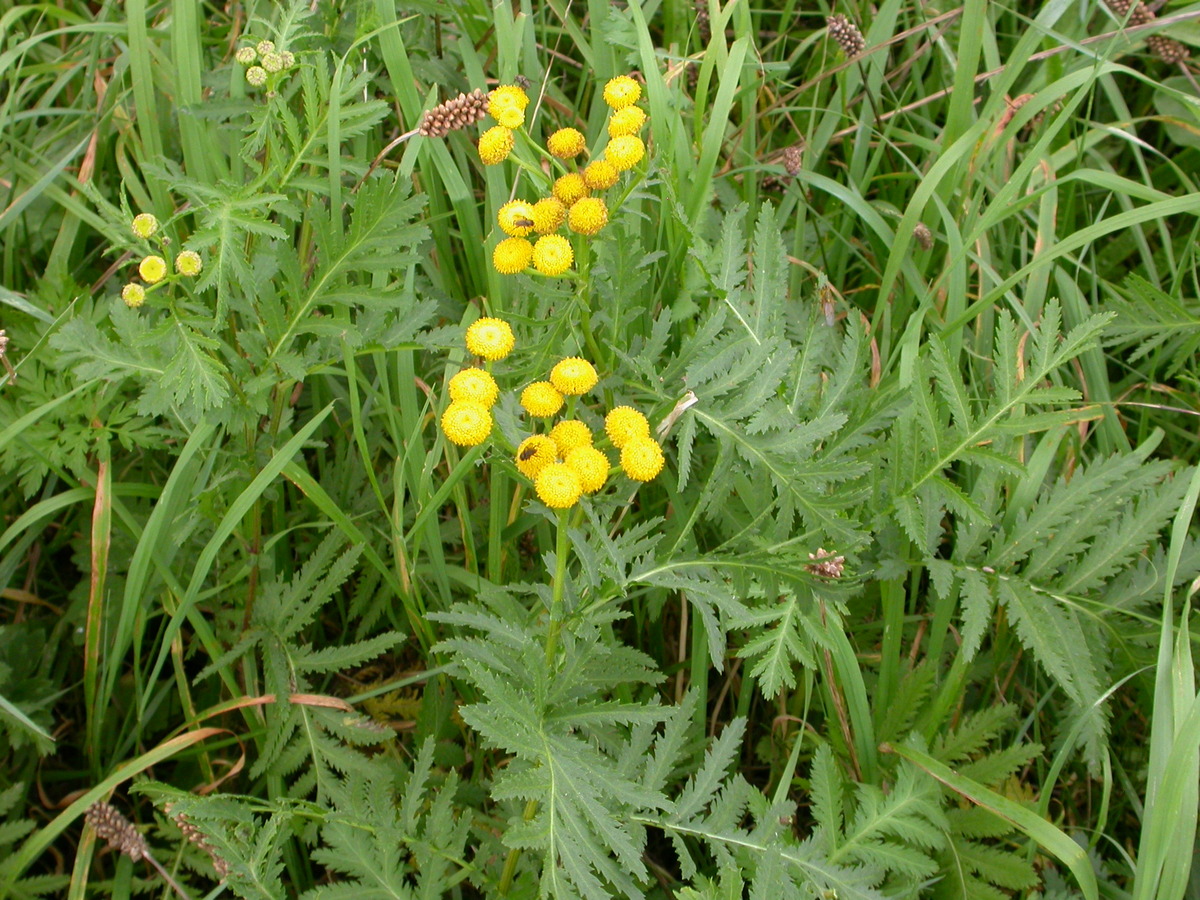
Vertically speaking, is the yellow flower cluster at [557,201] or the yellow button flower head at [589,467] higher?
the yellow flower cluster at [557,201]

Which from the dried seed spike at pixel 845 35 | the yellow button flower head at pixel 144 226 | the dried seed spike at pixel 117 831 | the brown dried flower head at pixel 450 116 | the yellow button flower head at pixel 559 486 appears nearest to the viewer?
the yellow button flower head at pixel 559 486

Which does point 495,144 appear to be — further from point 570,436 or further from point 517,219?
point 570,436

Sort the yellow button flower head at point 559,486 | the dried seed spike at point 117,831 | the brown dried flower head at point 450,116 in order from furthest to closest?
1. the brown dried flower head at point 450,116
2. the dried seed spike at point 117,831
3. the yellow button flower head at point 559,486

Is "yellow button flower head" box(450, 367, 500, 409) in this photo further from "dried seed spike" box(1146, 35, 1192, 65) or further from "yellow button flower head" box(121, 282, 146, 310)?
"dried seed spike" box(1146, 35, 1192, 65)

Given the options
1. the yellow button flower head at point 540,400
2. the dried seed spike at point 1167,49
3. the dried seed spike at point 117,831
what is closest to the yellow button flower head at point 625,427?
the yellow button flower head at point 540,400

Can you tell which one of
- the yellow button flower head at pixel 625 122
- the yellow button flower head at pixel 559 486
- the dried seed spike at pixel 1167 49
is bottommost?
the yellow button flower head at pixel 559 486

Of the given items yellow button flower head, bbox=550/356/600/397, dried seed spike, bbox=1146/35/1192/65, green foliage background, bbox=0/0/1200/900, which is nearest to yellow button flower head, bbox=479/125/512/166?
green foliage background, bbox=0/0/1200/900

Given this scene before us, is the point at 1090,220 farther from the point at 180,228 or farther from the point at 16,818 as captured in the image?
the point at 16,818

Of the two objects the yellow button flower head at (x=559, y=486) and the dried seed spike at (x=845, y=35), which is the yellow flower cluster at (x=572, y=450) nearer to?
the yellow button flower head at (x=559, y=486)
